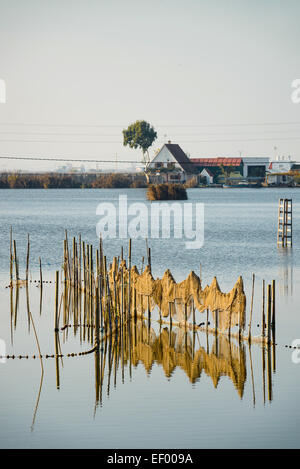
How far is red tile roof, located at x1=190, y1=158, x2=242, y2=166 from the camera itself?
169 metres

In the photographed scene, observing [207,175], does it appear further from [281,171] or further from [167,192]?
[167,192]

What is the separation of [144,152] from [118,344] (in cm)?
14524

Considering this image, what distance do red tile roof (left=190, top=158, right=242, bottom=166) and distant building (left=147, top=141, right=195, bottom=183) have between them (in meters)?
6.48

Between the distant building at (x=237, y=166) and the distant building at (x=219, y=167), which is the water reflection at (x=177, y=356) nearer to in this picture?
the distant building at (x=219, y=167)

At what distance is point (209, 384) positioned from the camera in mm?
19828

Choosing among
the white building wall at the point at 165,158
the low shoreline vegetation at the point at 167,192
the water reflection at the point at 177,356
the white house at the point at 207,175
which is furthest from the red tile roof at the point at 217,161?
the water reflection at the point at 177,356

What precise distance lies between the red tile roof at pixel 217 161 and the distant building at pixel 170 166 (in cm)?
648

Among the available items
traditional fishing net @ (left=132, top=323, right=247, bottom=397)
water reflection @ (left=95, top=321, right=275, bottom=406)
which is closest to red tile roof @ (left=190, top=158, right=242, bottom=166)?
water reflection @ (left=95, top=321, right=275, bottom=406)

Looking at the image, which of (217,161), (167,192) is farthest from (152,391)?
(217,161)

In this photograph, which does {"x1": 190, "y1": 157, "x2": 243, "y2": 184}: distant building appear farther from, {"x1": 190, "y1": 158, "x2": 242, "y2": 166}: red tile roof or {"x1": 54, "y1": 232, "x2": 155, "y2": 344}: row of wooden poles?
{"x1": 54, "y1": 232, "x2": 155, "y2": 344}: row of wooden poles

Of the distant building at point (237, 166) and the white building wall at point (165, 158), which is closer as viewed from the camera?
the white building wall at point (165, 158)

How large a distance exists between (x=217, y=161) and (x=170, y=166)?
48.6 ft

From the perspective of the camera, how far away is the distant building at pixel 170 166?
159625 millimetres

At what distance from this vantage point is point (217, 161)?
170 m
